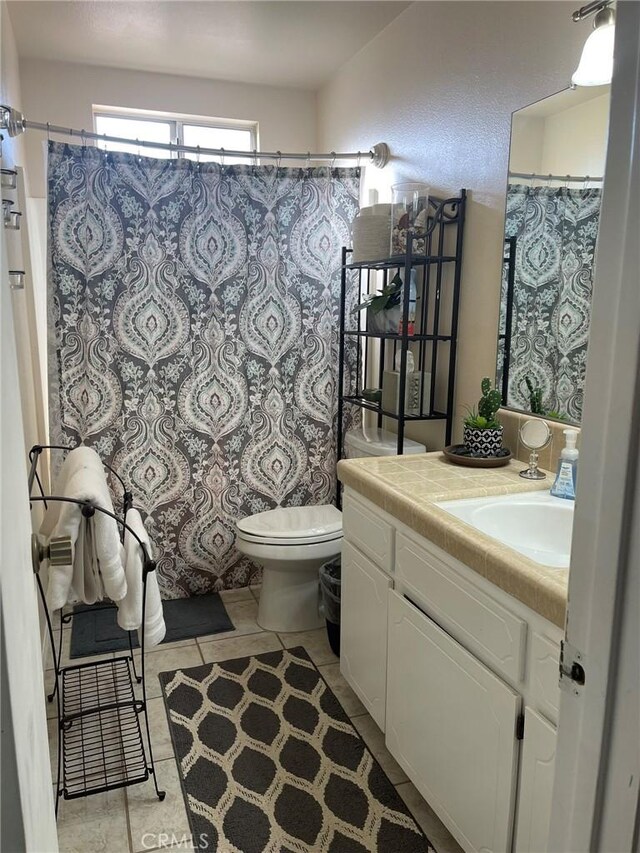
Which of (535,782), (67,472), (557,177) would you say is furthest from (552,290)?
(67,472)

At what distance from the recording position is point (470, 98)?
2.13 m

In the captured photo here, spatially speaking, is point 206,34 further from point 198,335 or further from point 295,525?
point 295,525

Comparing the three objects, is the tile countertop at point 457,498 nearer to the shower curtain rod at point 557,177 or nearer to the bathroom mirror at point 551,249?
the bathroom mirror at point 551,249

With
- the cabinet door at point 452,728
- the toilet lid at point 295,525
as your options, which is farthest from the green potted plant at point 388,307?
the cabinet door at point 452,728

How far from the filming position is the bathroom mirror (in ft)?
5.56

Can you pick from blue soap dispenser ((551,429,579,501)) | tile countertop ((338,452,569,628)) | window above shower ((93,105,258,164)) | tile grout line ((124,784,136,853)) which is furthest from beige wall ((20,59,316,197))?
tile grout line ((124,784,136,853))

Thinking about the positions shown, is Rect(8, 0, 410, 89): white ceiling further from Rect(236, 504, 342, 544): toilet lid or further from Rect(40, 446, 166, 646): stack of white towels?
Rect(236, 504, 342, 544): toilet lid

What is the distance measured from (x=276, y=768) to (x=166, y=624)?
1.05 meters

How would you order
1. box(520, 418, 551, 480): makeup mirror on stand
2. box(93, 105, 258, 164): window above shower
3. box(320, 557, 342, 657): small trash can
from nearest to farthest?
box(520, 418, 551, 480): makeup mirror on stand → box(320, 557, 342, 657): small trash can → box(93, 105, 258, 164): window above shower

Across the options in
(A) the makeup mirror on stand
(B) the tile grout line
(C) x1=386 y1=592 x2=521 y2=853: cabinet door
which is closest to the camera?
(C) x1=386 y1=592 x2=521 y2=853: cabinet door

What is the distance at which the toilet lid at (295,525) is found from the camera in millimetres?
2496

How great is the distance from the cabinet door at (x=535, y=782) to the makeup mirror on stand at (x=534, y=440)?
821mm

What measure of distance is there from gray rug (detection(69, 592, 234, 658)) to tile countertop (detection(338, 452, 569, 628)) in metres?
1.12

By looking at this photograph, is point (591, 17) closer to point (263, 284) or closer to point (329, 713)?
point (263, 284)
